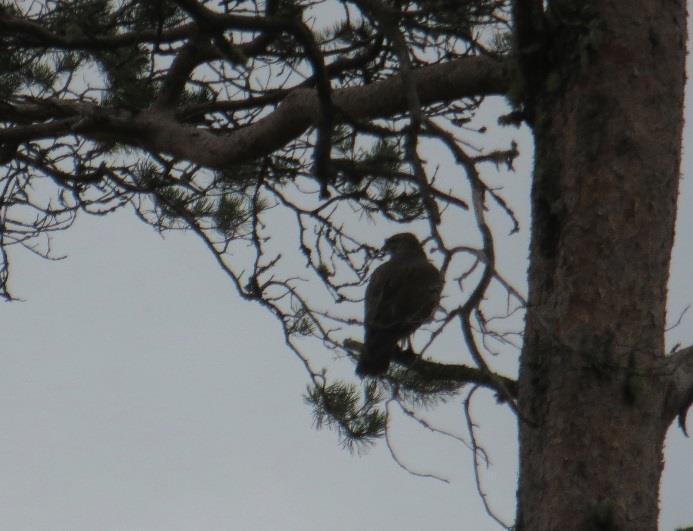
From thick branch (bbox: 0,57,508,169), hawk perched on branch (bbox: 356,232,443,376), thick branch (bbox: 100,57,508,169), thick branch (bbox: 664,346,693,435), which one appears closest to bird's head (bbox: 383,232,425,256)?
hawk perched on branch (bbox: 356,232,443,376)

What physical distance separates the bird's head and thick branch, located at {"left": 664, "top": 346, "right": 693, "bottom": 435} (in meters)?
3.55

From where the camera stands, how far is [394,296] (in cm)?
564

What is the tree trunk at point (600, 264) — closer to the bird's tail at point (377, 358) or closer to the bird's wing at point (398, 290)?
the bird's tail at point (377, 358)

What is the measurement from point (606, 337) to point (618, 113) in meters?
0.51

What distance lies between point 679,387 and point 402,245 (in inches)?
148

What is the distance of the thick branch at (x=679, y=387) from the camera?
264 centimetres

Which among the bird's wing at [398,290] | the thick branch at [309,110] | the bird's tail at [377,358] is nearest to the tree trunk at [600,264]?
the thick branch at [309,110]

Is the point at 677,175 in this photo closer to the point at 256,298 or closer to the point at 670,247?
the point at 670,247

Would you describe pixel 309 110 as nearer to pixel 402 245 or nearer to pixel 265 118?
pixel 265 118

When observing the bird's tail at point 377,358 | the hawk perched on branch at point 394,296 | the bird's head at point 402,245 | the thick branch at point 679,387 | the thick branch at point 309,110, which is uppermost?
the bird's head at point 402,245

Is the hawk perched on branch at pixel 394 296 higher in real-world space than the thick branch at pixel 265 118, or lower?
higher

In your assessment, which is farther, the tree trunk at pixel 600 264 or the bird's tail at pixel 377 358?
the bird's tail at pixel 377 358

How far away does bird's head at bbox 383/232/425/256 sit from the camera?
6.29 meters

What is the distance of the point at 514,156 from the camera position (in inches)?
101
